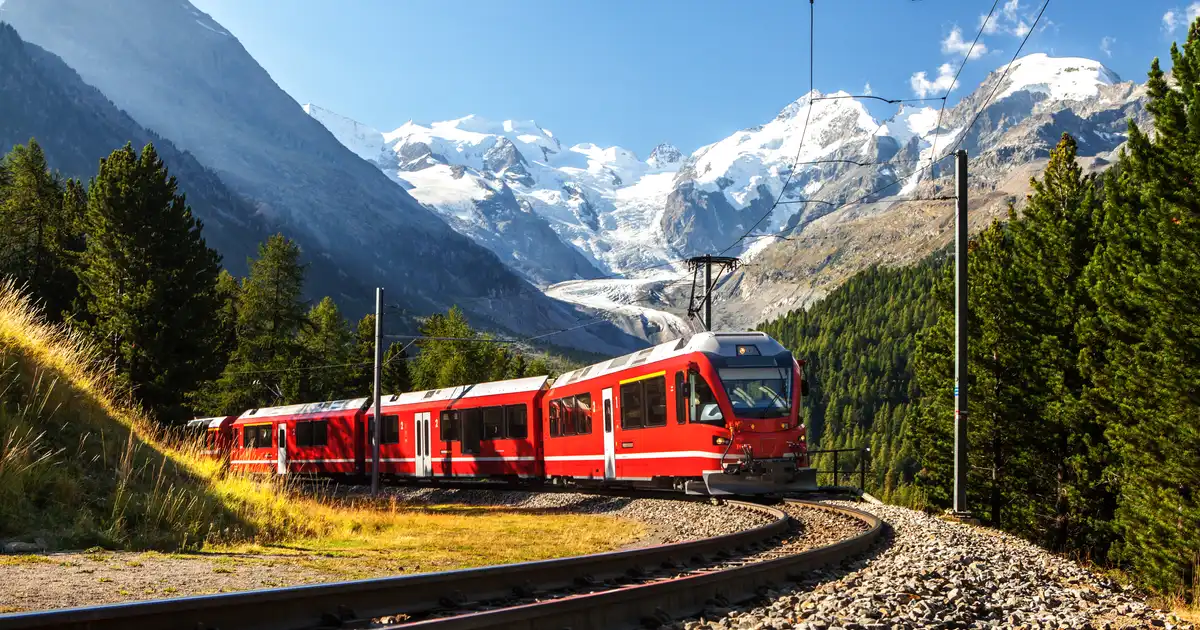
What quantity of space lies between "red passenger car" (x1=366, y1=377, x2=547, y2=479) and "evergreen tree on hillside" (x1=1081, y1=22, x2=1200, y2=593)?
1667 cm

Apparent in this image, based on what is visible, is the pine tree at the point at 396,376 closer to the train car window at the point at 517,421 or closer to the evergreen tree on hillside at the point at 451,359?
the evergreen tree on hillside at the point at 451,359

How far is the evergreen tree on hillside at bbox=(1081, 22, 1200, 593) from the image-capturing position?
23625mm

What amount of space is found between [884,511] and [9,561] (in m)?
14.5

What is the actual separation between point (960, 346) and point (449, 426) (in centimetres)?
1854

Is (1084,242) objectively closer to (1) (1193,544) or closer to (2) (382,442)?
(1) (1193,544)

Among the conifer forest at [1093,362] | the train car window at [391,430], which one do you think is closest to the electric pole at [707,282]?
the conifer forest at [1093,362]

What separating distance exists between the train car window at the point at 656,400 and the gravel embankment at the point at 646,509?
71.8 inches

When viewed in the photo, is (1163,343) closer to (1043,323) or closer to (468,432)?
(1043,323)

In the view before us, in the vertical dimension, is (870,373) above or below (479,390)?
below

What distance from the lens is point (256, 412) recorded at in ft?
150

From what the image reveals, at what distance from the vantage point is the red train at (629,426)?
19016mm

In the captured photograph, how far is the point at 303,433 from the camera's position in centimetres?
4200

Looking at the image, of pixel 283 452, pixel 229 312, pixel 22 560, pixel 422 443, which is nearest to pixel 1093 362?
pixel 422 443

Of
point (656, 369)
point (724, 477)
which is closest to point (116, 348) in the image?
point (656, 369)
